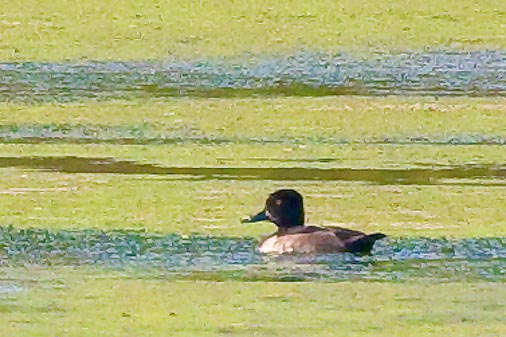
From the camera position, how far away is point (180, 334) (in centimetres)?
554

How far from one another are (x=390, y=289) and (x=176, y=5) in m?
8.12

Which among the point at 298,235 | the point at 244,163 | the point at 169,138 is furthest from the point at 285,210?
the point at 169,138

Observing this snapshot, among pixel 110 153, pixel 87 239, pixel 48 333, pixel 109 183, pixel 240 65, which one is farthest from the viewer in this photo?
pixel 240 65

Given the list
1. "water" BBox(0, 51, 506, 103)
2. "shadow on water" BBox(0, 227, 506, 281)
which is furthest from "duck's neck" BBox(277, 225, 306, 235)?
"water" BBox(0, 51, 506, 103)

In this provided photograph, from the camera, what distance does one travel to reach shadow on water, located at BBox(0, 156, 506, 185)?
843 centimetres

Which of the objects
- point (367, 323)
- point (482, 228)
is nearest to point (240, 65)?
point (482, 228)

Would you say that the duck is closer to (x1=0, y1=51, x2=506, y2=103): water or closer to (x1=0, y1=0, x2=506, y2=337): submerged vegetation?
(x1=0, y1=0, x2=506, y2=337): submerged vegetation

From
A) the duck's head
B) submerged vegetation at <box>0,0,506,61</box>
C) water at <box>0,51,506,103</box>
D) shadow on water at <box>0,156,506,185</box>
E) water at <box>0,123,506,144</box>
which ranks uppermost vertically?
submerged vegetation at <box>0,0,506,61</box>

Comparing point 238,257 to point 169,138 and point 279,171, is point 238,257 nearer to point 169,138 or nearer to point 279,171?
point 279,171

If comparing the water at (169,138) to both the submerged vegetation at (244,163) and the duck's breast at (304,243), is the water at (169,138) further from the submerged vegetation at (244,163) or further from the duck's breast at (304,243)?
the duck's breast at (304,243)

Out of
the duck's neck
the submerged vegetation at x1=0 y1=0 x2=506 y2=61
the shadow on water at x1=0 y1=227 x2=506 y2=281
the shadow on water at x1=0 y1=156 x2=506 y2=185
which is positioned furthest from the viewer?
the submerged vegetation at x1=0 y1=0 x2=506 y2=61

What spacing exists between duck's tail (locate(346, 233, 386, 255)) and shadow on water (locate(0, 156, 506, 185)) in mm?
1540

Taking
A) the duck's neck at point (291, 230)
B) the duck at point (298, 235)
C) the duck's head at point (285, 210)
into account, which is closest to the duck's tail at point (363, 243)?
the duck at point (298, 235)

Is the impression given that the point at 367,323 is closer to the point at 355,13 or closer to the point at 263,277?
the point at 263,277
